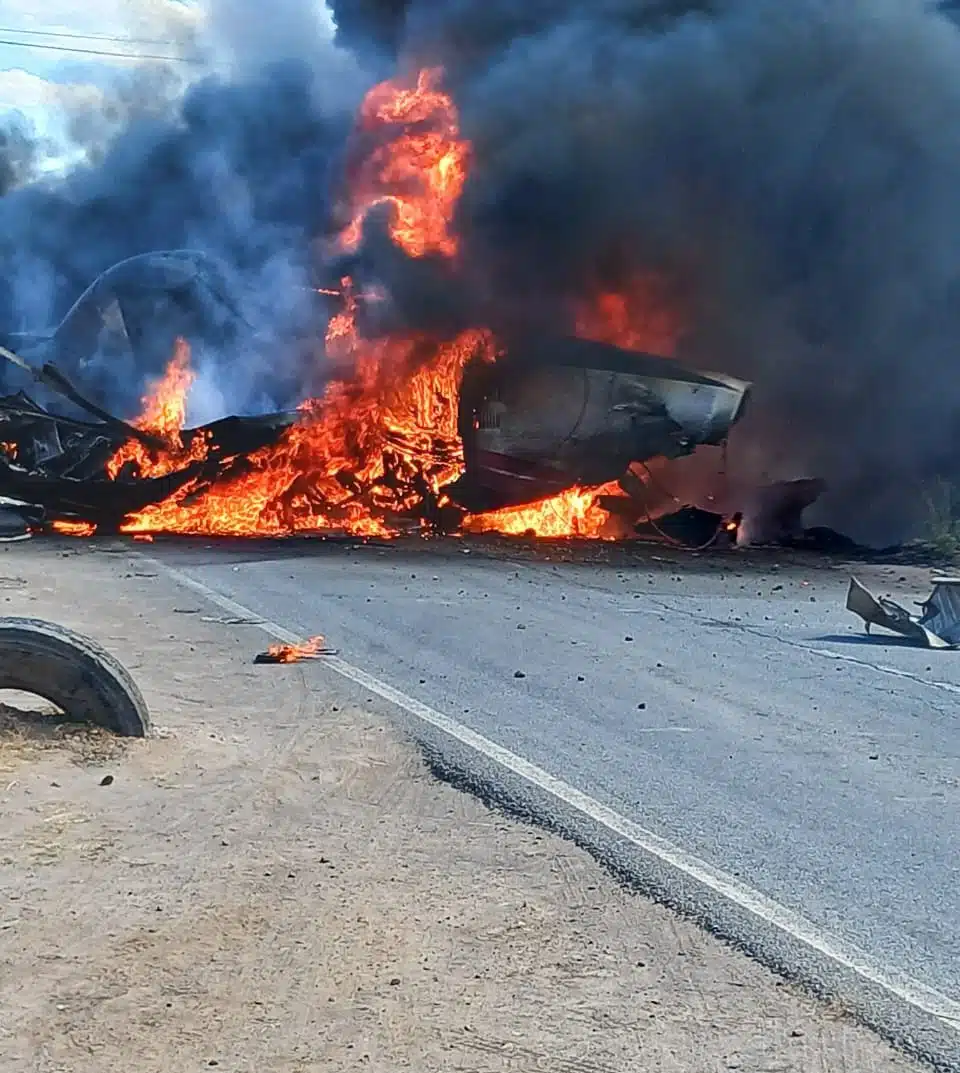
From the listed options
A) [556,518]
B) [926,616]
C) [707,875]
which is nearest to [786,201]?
[556,518]

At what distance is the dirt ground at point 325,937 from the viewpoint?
343cm

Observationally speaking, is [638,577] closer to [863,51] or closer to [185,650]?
[185,650]

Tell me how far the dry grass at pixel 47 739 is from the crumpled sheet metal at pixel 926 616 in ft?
18.5

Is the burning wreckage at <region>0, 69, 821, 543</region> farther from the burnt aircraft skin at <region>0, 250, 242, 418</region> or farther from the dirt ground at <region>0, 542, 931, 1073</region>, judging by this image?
the dirt ground at <region>0, 542, 931, 1073</region>

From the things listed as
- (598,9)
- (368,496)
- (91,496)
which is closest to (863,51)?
(598,9)

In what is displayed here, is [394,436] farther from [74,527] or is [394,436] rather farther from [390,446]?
[74,527]

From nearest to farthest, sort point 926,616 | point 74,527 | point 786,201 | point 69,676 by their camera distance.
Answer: point 69,676 → point 926,616 → point 74,527 → point 786,201

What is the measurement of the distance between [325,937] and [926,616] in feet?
22.7

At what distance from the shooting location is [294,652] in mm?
8883

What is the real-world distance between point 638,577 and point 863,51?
33.2 feet

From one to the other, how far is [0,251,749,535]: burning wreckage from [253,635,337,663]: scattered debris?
8513mm

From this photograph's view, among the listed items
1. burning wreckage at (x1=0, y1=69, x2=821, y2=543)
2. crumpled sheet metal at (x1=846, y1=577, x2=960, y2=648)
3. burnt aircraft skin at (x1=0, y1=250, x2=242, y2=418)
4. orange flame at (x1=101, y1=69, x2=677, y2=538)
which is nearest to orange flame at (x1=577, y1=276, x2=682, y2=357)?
burning wreckage at (x1=0, y1=69, x2=821, y2=543)

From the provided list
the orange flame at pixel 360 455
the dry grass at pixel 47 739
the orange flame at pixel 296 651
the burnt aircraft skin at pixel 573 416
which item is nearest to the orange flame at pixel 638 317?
the burnt aircraft skin at pixel 573 416

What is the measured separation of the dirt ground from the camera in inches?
135
